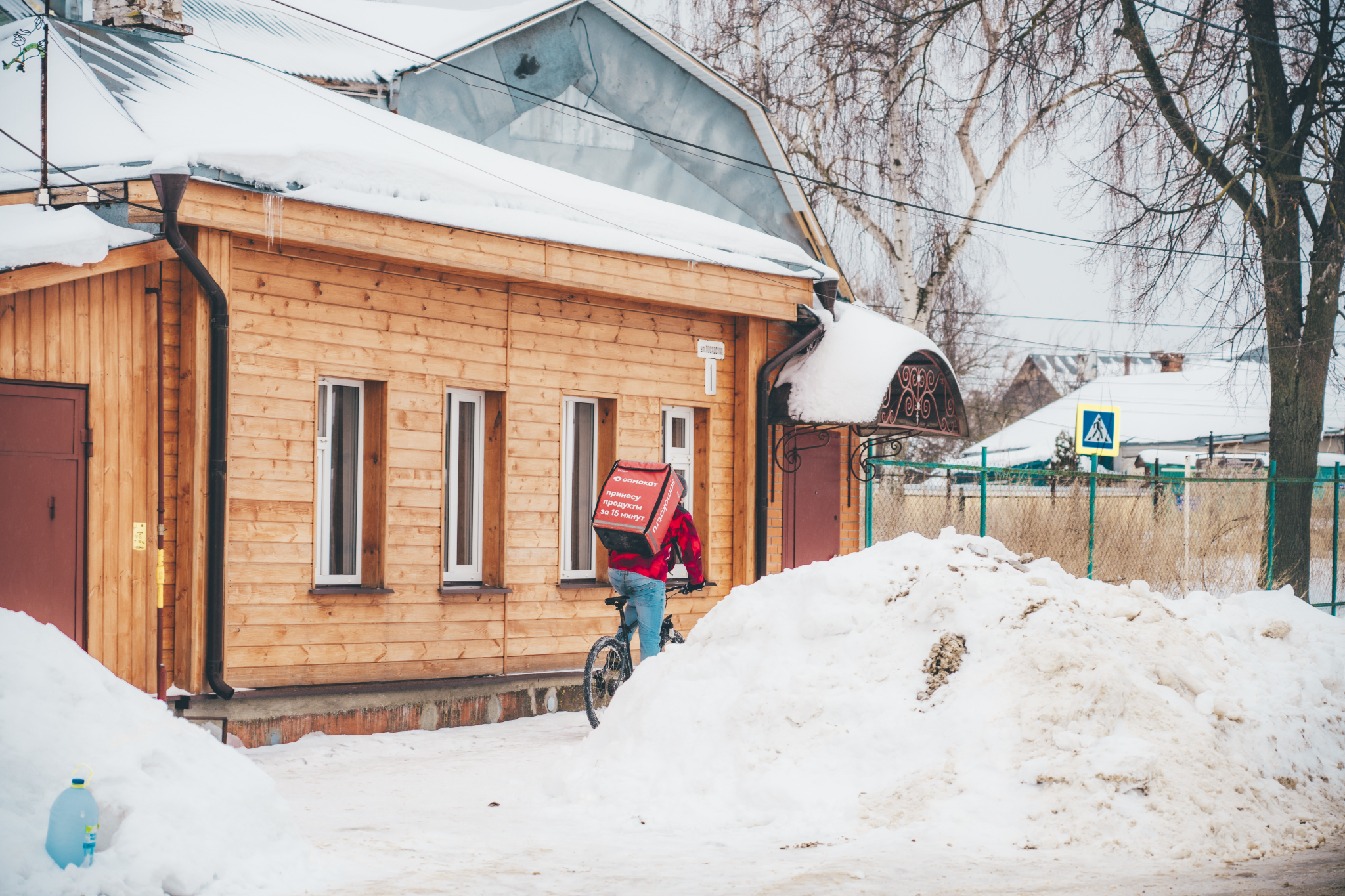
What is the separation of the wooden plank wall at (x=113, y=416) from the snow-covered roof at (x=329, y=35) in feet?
13.3

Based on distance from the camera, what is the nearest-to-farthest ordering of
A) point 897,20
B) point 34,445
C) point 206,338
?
point 34,445 < point 206,338 < point 897,20

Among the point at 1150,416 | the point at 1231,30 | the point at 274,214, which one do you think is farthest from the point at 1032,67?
the point at 1150,416

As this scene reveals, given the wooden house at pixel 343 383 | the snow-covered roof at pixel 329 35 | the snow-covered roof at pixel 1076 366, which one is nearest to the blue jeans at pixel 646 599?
the wooden house at pixel 343 383

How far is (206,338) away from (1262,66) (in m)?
14.1

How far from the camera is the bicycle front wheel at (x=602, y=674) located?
908 cm

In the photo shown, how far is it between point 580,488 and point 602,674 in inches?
105

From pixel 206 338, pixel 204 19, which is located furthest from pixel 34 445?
pixel 204 19

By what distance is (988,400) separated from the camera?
52250 mm

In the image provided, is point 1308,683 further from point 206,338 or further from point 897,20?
point 897,20

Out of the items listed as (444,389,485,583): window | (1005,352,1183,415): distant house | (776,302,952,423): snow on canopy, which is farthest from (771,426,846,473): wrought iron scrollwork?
(1005,352,1183,415): distant house

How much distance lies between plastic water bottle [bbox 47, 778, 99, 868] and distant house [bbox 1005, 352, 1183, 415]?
56895 mm

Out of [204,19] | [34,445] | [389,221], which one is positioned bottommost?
[34,445]

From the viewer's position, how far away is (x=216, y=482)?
8.51 metres

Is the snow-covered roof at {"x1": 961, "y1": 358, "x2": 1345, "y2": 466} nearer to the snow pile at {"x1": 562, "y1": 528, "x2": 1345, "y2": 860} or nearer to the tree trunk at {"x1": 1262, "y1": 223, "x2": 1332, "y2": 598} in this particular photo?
the tree trunk at {"x1": 1262, "y1": 223, "x2": 1332, "y2": 598}
